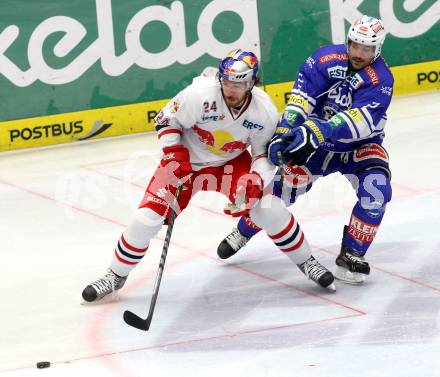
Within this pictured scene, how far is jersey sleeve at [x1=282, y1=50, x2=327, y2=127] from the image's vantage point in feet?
18.0

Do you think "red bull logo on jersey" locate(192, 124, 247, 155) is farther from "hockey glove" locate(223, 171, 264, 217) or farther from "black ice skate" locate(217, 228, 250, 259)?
"black ice skate" locate(217, 228, 250, 259)

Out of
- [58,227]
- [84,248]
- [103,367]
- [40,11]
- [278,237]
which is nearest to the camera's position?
[103,367]

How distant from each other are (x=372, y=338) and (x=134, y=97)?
4.37 metres

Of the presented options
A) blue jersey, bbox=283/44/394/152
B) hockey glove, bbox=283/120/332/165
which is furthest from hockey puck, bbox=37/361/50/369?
blue jersey, bbox=283/44/394/152

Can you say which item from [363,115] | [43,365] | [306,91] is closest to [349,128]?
[363,115]

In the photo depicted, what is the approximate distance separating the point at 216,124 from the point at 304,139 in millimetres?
407

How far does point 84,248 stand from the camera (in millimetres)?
6195

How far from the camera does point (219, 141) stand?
527 centimetres

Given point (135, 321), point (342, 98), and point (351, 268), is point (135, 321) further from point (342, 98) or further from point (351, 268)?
point (342, 98)

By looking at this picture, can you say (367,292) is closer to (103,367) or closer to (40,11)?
(103,367)

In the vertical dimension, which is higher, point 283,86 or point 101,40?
point 101,40

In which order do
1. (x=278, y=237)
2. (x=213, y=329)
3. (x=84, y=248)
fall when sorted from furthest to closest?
(x=84, y=248)
(x=278, y=237)
(x=213, y=329)

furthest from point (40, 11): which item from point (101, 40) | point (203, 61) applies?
point (203, 61)

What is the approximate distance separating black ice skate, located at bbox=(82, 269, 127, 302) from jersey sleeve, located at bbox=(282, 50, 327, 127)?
1.11 meters
